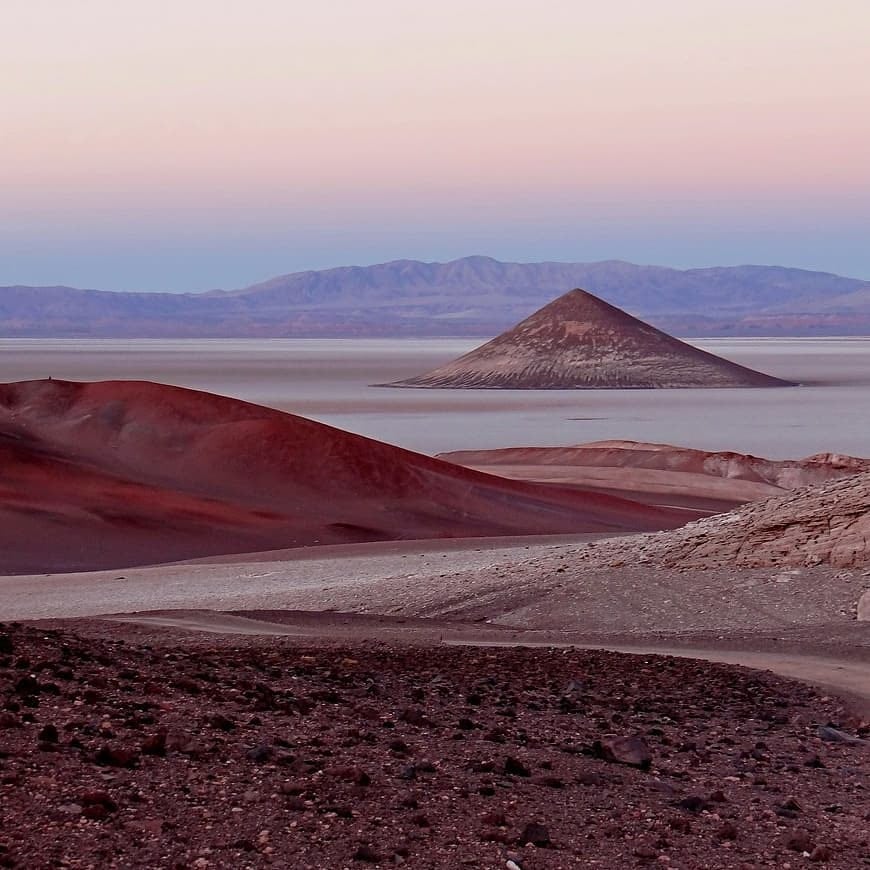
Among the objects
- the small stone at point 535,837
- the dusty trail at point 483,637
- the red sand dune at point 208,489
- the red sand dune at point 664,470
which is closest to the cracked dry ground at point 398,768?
the small stone at point 535,837

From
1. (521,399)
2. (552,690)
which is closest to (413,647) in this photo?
(552,690)

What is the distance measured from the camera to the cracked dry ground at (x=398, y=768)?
5.06 m

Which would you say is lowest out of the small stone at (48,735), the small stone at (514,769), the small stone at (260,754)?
the small stone at (514,769)

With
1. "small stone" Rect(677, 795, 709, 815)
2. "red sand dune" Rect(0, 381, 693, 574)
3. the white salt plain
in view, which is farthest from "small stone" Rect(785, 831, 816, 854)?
the white salt plain

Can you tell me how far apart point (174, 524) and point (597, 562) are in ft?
42.6

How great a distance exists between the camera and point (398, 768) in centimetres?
602

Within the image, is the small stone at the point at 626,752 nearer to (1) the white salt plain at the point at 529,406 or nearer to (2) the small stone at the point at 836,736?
(2) the small stone at the point at 836,736

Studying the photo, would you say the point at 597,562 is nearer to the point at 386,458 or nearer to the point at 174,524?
the point at 174,524

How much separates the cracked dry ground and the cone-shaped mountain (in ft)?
289

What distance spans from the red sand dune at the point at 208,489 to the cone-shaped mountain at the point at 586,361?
6035 centimetres

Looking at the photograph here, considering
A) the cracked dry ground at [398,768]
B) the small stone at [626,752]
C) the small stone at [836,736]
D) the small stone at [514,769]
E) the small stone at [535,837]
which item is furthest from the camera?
the small stone at [836,736]

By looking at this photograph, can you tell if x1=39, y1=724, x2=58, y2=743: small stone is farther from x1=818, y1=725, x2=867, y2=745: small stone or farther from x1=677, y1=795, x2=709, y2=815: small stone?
x1=818, y1=725, x2=867, y2=745: small stone

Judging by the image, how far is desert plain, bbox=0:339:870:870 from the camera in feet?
17.0

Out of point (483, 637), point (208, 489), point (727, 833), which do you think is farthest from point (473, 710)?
point (208, 489)
